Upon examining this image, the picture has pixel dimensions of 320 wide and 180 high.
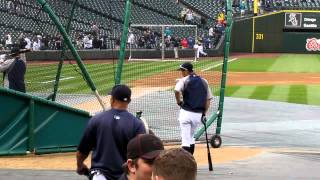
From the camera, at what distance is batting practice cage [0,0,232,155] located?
1194 centimetres

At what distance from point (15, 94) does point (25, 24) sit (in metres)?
13.2

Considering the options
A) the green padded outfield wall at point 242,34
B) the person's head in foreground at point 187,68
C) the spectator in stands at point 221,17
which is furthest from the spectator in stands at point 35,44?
the green padded outfield wall at point 242,34

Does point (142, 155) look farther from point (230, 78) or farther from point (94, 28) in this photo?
point (230, 78)

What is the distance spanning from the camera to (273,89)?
2758 cm

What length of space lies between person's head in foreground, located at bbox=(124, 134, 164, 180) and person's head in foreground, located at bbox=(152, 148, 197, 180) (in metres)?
0.64

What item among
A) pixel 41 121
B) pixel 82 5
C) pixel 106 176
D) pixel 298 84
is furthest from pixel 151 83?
pixel 106 176

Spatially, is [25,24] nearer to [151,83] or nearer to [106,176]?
[151,83]

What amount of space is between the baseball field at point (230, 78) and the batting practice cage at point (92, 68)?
0.11m

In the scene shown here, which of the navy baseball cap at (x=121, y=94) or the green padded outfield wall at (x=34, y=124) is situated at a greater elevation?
the navy baseball cap at (x=121, y=94)

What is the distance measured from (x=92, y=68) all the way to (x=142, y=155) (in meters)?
31.2

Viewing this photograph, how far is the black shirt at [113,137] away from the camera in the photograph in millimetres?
5750

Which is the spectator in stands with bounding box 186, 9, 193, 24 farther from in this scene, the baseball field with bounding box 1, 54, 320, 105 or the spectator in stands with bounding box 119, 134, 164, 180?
the spectator in stands with bounding box 119, 134, 164, 180

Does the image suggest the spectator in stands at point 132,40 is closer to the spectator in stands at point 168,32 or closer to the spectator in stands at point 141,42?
the spectator in stands at point 141,42

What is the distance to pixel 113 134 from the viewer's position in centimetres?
575
